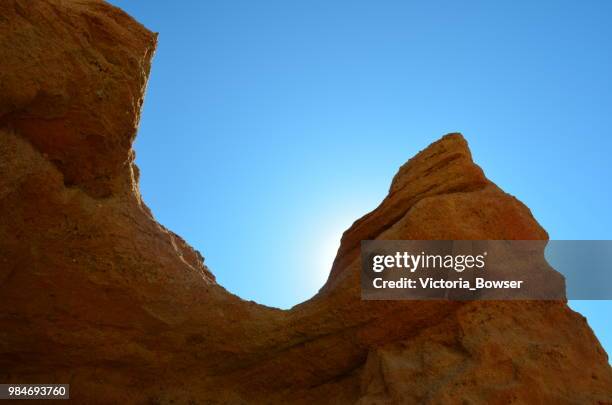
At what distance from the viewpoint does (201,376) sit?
8.20m

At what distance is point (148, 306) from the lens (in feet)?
25.5

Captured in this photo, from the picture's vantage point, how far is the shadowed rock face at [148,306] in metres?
6.99

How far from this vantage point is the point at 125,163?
8484mm

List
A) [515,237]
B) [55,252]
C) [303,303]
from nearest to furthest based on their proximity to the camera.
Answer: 1. [55,252]
2. [515,237]
3. [303,303]

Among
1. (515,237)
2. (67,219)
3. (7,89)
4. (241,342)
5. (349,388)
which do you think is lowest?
(349,388)

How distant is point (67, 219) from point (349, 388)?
16.0 ft

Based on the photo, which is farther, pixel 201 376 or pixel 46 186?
pixel 201 376

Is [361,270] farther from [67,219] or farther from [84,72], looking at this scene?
[84,72]

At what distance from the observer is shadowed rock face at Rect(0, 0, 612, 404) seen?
6992mm

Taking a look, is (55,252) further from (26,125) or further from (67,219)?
(26,125)

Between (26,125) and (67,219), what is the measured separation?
1417 millimetres

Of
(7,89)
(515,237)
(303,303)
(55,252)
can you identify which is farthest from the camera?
(303,303)

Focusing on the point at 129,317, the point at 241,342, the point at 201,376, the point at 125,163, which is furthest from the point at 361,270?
the point at 125,163

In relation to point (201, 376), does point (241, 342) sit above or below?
above
